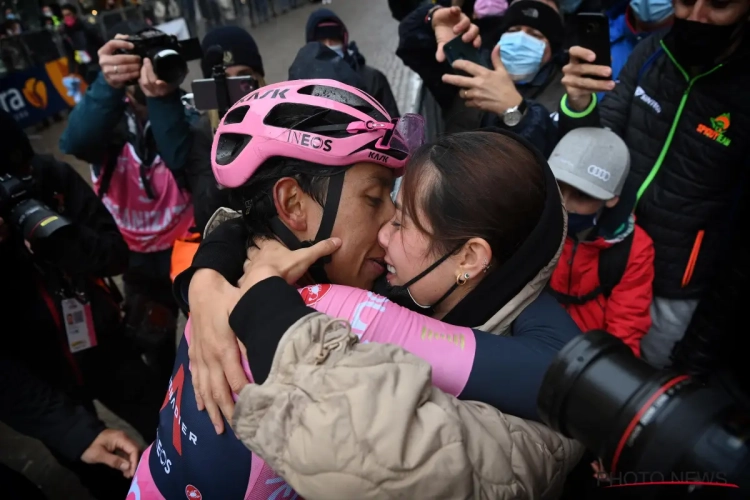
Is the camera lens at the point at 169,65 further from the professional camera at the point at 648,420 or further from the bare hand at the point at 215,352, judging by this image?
the professional camera at the point at 648,420

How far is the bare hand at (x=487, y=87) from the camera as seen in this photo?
2.35 m

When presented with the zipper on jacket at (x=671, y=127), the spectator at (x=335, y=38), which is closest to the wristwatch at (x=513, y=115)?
the zipper on jacket at (x=671, y=127)

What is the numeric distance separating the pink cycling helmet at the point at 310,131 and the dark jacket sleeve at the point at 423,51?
1.77 meters

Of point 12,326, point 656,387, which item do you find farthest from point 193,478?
point 12,326

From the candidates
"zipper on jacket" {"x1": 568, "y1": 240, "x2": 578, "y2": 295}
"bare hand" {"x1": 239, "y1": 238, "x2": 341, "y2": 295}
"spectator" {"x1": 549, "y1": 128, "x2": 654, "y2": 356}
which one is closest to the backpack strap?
"spectator" {"x1": 549, "y1": 128, "x2": 654, "y2": 356}

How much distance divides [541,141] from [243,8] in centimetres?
1738

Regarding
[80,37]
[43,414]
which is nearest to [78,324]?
[43,414]

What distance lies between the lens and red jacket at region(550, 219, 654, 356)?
2557mm

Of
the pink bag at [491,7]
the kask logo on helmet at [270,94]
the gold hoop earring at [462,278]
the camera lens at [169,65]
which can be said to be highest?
the camera lens at [169,65]

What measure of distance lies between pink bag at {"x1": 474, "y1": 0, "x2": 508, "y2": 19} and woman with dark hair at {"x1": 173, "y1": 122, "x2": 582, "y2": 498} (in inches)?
121

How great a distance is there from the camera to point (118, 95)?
2760 mm

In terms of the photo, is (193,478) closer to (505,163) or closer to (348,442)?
(348,442)

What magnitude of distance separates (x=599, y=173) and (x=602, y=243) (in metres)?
0.37

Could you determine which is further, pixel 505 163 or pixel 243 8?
pixel 243 8
